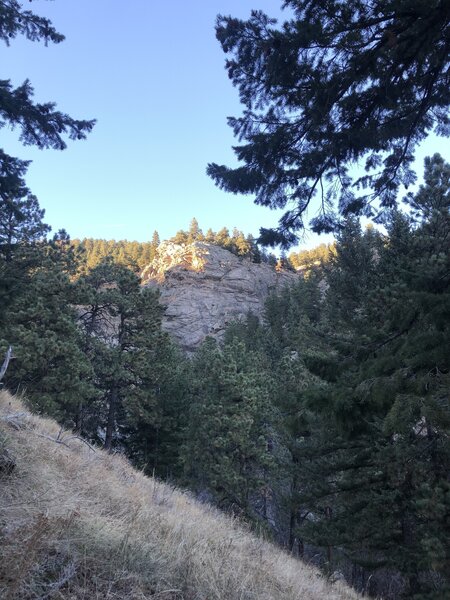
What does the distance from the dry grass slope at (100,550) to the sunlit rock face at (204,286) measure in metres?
59.7

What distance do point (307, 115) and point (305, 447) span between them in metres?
12.8

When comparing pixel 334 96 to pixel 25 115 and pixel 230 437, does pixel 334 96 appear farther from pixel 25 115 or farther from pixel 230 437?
pixel 230 437

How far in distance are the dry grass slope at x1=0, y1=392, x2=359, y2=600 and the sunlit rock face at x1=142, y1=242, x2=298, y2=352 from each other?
196ft

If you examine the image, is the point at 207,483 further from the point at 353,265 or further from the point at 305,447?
the point at 353,265

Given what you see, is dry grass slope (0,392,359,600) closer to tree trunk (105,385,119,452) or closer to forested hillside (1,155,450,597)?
forested hillside (1,155,450,597)

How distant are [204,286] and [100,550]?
74.4 meters

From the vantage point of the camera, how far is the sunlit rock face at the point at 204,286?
68.8 meters

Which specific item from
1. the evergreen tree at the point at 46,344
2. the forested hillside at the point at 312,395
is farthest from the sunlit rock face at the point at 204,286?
the evergreen tree at the point at 46,344

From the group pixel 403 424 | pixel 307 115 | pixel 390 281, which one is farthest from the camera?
pixel 390 281

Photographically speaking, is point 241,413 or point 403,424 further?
point 241,413

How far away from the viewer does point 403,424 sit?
3.94 metres

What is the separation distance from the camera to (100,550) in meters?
3.00

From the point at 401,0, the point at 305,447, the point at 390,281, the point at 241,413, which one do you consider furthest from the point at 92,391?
the point at 401,0

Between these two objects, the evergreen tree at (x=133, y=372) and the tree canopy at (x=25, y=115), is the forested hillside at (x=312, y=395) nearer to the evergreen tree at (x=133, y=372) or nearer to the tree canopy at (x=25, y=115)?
the evergreen tree at (x=133, y=372)
